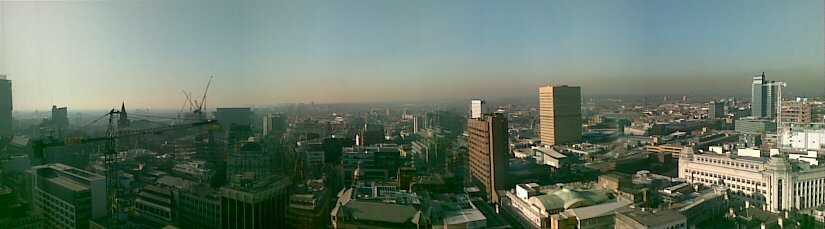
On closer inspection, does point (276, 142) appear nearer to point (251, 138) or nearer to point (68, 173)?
point (251, 138)

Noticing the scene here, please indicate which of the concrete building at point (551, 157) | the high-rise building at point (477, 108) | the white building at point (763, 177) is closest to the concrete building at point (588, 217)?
the white building at point (763, 177)

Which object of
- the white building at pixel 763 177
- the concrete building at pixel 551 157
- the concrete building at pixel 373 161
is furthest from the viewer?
the concrete building at pixel 551 157

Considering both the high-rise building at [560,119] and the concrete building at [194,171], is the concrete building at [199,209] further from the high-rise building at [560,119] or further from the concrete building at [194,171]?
the high-rise building at [560,119]

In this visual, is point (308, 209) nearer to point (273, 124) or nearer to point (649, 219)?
point (273, 124)

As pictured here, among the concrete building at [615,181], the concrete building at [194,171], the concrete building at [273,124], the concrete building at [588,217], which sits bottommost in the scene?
the concrete building at [588,217]

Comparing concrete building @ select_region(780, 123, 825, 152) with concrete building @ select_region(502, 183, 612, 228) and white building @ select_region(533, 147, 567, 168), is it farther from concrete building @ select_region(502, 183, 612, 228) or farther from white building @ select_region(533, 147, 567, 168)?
white building @ select_region(533, 147, 567, 168)

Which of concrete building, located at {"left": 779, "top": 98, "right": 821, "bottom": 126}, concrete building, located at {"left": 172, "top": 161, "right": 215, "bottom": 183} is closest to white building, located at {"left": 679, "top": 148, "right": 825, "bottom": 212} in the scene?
concrete building, located at {"left": 779, "top": 98, "right": 821, "bottom": 126}
